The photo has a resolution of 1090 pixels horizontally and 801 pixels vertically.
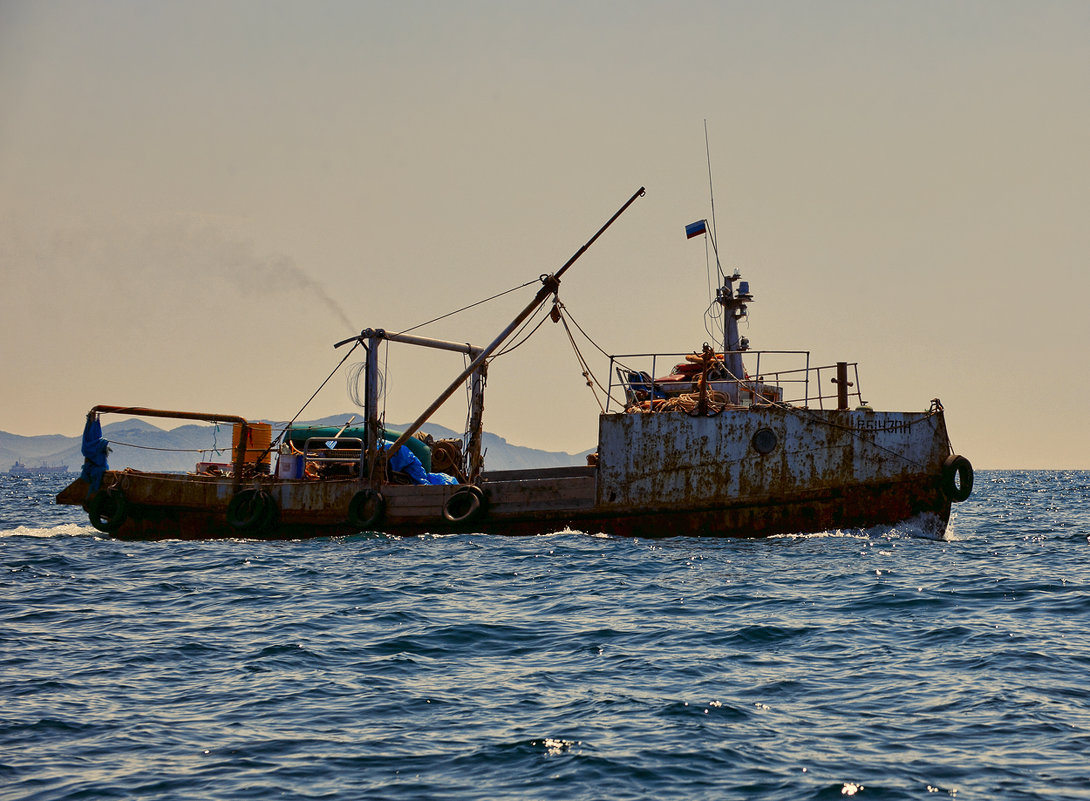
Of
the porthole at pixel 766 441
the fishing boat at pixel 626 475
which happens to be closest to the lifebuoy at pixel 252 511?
the fishing boat at pixel 626 475

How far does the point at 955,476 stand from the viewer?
64.2 ft

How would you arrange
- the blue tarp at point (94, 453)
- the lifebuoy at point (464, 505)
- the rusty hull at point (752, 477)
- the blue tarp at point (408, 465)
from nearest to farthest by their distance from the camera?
the rusty hull at point (752, 477) < the lifebuoy at point (464, 505) < the blue tarp at point (408, 465) < the blue tarp at point (94, 453)

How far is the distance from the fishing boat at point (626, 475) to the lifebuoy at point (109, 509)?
0.04 metres

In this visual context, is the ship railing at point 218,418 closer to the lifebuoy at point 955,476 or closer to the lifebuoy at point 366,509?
the lifebuoy at point 366,509

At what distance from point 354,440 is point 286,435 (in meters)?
1.79

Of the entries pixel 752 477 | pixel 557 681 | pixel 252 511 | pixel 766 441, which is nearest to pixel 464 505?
pixel 252 511

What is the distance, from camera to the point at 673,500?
1989 cm

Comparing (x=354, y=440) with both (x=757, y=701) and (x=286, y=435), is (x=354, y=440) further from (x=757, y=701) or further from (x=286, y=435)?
(x=757, y=701)

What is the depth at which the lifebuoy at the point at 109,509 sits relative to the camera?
80.7ft

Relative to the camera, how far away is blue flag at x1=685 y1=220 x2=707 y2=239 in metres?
23.9

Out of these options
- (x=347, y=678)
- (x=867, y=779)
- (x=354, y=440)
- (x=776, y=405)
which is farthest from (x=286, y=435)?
(x=867, y=779)

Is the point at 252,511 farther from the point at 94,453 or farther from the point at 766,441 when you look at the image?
the point at 766,441

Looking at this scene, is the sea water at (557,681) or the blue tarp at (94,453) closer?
the sea water at (557,681)

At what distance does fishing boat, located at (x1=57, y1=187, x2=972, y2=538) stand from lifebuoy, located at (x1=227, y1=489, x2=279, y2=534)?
0.09ft
